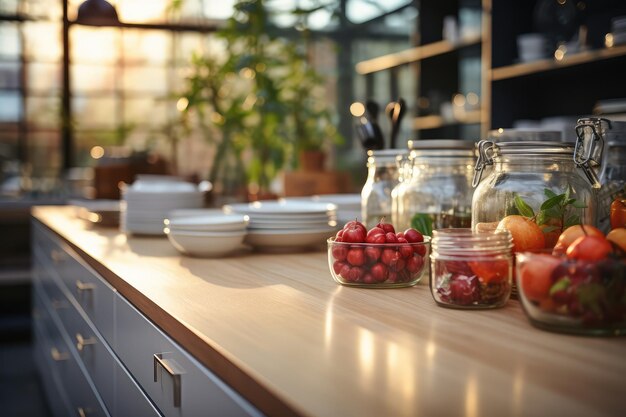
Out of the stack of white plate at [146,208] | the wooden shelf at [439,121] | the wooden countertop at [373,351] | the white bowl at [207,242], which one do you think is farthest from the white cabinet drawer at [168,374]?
the wooden shelf at [439,121]

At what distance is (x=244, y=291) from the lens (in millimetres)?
1150

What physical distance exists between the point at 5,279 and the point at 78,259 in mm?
2844

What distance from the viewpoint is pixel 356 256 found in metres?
1.13

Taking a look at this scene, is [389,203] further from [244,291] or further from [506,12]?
[506,12]

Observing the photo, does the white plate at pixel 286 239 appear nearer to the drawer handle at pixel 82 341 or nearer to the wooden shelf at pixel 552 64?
the drawer handle at pixel 82 341

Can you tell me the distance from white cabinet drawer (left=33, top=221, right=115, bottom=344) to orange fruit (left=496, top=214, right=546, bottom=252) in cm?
76

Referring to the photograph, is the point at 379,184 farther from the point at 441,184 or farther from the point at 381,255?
the point at 381,255

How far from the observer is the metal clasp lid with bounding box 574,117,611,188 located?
1.02 meters

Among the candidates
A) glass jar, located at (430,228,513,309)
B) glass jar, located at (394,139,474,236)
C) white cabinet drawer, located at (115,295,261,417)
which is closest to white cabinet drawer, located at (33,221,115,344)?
white cabinet drawer, located at (115,295,261,417)

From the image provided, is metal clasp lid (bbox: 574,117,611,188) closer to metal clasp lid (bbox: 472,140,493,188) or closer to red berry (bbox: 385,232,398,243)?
metal clasp lid (bbox: 472,140,493,188)

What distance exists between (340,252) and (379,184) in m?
0.35

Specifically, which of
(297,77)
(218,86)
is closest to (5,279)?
(218,86)

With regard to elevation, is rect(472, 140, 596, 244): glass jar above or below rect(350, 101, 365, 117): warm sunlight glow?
below

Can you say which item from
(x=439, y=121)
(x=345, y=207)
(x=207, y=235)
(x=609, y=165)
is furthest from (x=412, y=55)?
(x=609, y=165)
